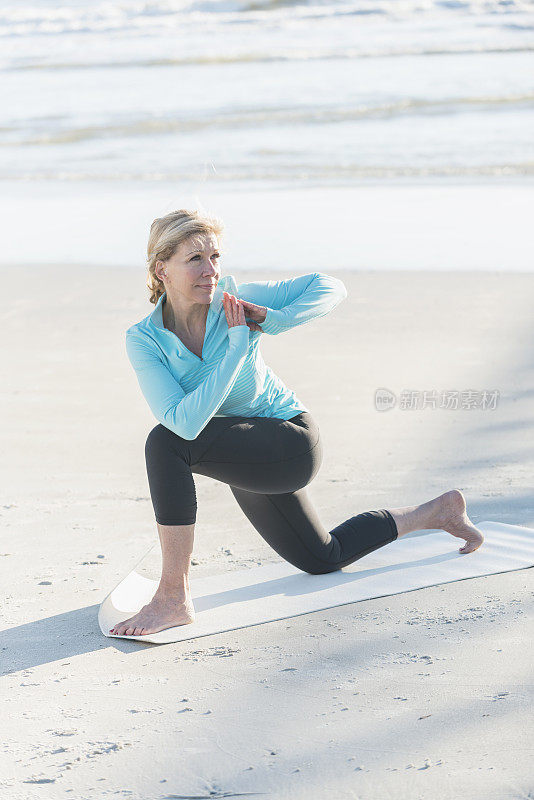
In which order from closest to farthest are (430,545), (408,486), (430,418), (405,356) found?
(430,545)
(408,486)
(430,418)
(405,356)

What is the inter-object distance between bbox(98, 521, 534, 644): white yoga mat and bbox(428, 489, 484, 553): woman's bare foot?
0.14 ft

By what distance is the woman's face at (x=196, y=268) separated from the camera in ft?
10.7

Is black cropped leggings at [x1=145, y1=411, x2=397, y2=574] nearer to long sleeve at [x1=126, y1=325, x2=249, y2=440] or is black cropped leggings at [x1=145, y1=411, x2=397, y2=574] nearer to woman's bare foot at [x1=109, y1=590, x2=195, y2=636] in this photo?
long sleeve at [x1=126, y1=325, x2=249, y2=440]

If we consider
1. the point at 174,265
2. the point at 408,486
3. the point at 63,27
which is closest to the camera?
the point at 174,265

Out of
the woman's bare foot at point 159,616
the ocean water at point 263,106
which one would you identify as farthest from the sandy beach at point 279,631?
the ocean water at point 263,106

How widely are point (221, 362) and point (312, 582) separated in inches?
34.1

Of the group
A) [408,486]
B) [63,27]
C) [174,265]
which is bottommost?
[408,486]

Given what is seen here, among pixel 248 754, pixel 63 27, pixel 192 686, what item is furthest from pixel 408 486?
pixel 63 27

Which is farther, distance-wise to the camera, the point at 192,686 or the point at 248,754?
the point at 192,686

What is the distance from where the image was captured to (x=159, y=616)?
322cm

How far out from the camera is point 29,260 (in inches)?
366

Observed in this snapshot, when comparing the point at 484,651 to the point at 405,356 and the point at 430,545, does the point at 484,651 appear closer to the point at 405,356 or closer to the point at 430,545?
the point at 430,545

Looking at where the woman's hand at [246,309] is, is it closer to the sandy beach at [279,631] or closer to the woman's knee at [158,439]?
the woman's knee at [158,439]

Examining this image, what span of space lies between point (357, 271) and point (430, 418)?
3.21 m
